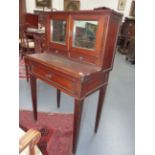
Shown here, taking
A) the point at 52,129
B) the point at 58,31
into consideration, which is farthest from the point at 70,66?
the point at 52,129

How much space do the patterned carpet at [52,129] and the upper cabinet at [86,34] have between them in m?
0.81

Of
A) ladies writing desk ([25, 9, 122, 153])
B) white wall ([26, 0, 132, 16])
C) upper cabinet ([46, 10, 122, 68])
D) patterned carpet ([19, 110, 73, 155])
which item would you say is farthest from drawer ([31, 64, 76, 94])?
white wall ([26, 0, 132, 16])

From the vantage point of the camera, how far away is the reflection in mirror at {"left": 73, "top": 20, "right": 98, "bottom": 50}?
1.18 m

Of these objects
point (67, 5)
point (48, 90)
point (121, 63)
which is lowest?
point (48, 90)

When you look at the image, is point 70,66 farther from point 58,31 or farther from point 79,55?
point 58,31

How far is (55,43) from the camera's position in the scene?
4.91 ft

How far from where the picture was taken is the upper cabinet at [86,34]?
42.9 inches

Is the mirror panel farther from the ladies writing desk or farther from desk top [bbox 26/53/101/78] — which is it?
desk top [bbox 26/53/101/78]

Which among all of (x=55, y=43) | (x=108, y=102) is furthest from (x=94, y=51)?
(x=108, y=102)

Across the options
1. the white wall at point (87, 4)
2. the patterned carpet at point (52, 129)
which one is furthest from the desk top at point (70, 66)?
the white wall at point (87, 4)

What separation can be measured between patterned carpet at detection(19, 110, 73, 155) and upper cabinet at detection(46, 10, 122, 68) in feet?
2.67

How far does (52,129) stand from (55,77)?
2.52 ft
